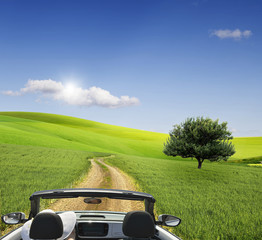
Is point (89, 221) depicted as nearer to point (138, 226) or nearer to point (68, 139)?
point (138, 226)

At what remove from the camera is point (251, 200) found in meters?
13.4

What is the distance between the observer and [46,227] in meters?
2.57

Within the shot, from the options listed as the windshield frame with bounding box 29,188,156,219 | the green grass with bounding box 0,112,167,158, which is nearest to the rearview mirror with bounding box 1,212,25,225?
the windshield frame with bounding box 29,188,156,219

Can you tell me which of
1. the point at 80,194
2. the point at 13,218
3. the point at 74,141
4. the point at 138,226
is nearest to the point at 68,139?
the point at 74,141

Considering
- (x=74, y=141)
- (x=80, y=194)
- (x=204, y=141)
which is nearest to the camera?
(x=80, y=194)

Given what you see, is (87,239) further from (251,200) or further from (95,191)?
(251,200)

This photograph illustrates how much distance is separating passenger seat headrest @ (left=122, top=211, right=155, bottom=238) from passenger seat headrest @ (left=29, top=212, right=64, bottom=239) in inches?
28.8

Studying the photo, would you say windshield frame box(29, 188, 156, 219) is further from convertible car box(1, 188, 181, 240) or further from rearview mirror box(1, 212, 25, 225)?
rearview mirror box(1, 212, 25, 225)

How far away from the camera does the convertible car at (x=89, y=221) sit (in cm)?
259

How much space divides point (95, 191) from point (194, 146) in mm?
31010

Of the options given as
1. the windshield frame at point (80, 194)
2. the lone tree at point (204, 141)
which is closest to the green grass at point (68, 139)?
the lone tree at point (204, 141)

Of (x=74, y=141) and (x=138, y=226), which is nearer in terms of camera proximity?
(x=138, y=226)

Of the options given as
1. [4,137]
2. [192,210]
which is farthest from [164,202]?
[4,137]

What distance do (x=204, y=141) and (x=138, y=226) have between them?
32.5 metres
